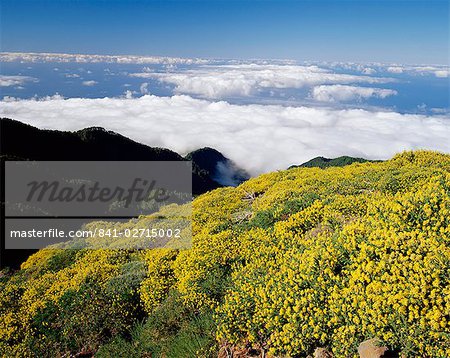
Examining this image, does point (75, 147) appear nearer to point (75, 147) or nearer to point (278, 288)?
point (75, 147)

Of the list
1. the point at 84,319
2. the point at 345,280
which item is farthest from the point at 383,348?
the point at 84,319

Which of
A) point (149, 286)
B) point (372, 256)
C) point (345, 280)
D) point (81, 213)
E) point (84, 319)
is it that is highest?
point (372, 256)

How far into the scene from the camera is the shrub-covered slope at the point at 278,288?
5449 millimetres

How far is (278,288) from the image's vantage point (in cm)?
690

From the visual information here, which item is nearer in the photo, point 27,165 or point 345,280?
point 345,280

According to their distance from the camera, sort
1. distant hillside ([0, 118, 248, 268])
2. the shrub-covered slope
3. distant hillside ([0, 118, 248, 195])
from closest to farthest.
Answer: the shrub-covered slope, distant hillside ([0, 118, 248, 268]), distant hillside ([0, 118, 248, 195])

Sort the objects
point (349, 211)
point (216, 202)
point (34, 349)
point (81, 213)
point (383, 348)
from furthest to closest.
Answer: point (81, 213)
point (216, 202)
point (34, 349)
point (349, 211)
point (383, 348)

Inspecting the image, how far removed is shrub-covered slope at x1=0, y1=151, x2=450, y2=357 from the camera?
5.45 m

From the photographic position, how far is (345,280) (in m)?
6.25

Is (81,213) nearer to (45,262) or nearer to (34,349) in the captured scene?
(45,262)

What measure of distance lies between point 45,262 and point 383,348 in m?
20.7

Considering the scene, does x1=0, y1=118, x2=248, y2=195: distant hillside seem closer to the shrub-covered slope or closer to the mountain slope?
the mountain slope

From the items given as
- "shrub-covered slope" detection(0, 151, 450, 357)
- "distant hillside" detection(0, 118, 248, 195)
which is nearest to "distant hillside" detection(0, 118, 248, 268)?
"distant hillside" detection(0, 118, 248, 195)

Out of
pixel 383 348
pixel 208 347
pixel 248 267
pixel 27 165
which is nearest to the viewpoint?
pixel 383 348
